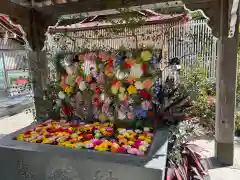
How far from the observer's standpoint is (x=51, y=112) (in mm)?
2672

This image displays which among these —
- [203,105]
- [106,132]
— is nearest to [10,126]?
[106,132]

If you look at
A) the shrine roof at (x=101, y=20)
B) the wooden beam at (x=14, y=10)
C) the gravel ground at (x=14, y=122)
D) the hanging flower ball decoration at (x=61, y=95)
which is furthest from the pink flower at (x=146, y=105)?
the gravel ground at (x=14, y=122)

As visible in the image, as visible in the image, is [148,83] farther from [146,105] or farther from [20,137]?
[20,137]

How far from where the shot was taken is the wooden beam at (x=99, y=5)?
2.54 m

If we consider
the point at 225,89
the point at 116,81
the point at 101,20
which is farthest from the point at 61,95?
the point at 225,89

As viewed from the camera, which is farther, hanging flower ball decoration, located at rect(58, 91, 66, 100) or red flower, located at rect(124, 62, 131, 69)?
hanging flower ball decoration, located at rect(58, 91, 66, 100)

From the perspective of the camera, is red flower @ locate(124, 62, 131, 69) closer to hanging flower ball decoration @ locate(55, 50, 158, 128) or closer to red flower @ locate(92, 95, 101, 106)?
hanging flower ball decoration @ locate(55, 50, 158, 128)

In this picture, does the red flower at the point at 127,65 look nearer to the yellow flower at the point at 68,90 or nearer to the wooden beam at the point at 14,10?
the yellow flower at the point at 68,90

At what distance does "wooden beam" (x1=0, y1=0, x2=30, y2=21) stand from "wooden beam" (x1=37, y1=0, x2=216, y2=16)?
217 mm

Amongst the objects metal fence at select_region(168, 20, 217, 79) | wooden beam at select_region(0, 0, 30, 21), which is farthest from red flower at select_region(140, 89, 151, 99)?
metal fence at select_region(168, 20, 217, 79)

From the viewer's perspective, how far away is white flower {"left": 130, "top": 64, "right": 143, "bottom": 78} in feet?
6.98

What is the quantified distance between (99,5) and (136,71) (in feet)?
4.25

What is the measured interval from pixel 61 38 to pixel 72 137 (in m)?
1.78

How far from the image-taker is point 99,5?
278cm
